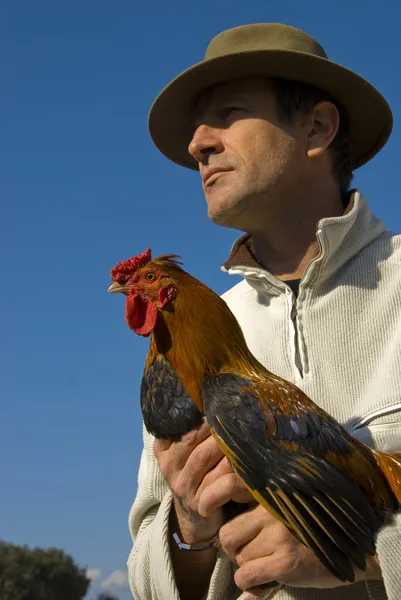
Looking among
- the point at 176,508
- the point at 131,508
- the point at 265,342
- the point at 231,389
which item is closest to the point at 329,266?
the point at 265,342

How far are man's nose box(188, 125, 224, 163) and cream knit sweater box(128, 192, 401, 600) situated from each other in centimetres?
68

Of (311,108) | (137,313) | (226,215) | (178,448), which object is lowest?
(178,448)

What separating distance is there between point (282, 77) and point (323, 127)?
0.39 metres

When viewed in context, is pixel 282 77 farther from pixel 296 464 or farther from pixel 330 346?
pixel 296 464

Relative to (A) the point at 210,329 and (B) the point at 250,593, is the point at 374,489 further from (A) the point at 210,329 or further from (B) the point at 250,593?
(A) the point at 210,329

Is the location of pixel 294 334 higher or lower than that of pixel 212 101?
lower

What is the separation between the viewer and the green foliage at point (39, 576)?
31.5 m

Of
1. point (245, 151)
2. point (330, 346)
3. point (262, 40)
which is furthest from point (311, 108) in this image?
point (330, 346)

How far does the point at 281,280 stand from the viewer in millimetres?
3783

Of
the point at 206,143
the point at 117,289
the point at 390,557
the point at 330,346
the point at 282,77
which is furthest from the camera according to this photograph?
the point at 282,77

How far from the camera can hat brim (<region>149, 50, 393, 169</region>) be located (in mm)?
3824

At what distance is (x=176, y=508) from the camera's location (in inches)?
126

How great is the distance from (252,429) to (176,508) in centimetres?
82

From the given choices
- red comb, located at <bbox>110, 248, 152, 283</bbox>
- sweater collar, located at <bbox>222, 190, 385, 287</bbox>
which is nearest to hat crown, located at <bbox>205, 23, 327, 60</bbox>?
sweater collar, located at <bbox>222, 190, 385, 287</bbox>
